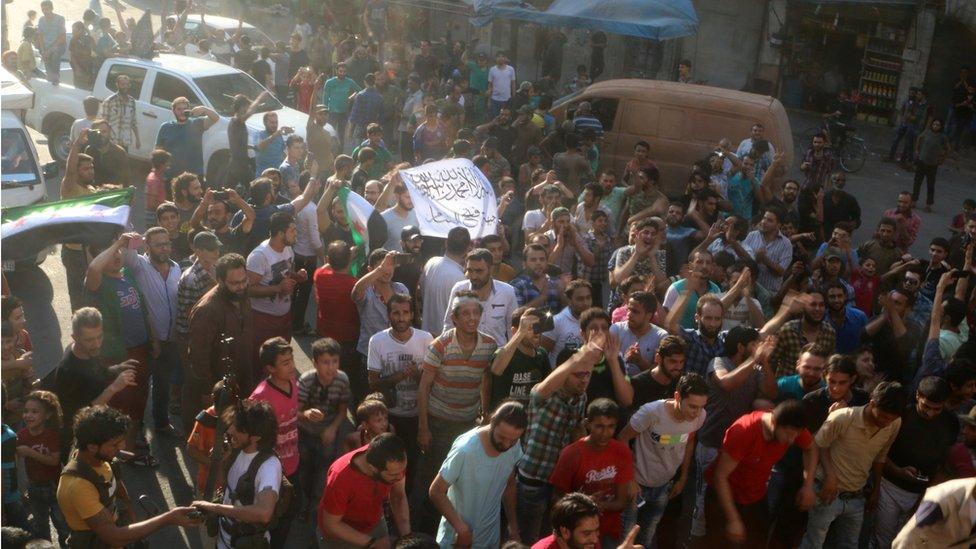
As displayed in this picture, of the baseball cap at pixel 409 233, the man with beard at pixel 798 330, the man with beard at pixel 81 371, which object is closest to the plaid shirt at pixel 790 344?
the man with beard at pixel 798 330

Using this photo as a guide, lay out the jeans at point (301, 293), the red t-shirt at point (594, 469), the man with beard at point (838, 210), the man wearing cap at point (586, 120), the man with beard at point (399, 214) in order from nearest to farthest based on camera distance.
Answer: the red t-shirt at point (594, 469), the man with beard at point (399, 214), the jeans at point (301, 293), the man with beard at point (838, 210), the man wearing cap at point (586, 120)

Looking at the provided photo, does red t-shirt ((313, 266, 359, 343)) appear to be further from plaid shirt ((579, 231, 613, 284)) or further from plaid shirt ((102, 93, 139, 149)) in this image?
plaid shirt ((102, 93, 139, 149))

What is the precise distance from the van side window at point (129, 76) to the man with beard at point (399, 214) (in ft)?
23.4

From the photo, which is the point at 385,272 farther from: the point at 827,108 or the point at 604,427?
the point at 827,108

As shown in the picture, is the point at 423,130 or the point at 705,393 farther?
the point at 423,130

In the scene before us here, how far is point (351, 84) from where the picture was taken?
17094 millimetres

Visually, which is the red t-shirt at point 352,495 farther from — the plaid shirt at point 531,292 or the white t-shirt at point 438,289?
the plaid shirt at point 531,292

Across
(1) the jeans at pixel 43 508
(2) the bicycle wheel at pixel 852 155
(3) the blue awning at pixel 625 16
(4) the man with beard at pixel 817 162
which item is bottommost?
(2) the bicycle wheel at pixel 852 155

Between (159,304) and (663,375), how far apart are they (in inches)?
146

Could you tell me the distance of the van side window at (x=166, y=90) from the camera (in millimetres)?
14172

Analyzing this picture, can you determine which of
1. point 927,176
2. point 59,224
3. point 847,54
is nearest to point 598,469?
point 59,224

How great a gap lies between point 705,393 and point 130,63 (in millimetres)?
11417

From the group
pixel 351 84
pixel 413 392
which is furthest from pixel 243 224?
pixel 351 84

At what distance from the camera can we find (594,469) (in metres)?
5.51
